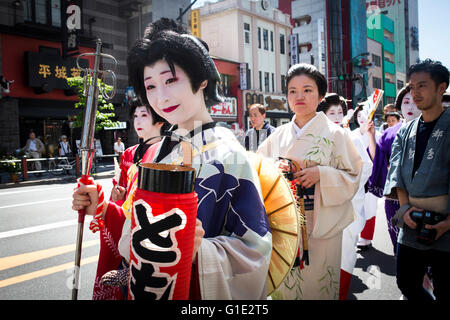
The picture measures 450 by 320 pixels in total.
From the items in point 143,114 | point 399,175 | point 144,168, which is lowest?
point 399,175

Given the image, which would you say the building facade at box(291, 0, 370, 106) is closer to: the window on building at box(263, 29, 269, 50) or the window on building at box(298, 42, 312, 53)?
the window on building at box(298, 42, 312, 53)

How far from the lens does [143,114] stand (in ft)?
9.45

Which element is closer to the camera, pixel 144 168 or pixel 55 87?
pixel 144 168

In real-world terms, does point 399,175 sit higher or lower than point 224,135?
lower

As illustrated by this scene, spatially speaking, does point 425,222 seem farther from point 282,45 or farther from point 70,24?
point 282,45

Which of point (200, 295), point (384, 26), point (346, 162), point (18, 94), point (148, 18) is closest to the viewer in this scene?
point (200, 295)

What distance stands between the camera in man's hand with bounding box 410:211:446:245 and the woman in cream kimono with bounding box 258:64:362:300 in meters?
0.46

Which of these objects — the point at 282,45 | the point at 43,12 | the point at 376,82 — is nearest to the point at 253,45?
the point at 282,45

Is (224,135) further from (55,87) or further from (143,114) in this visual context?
(55,87)

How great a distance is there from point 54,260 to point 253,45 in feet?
79.2

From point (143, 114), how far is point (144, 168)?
2.07 m

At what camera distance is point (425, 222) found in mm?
2021
